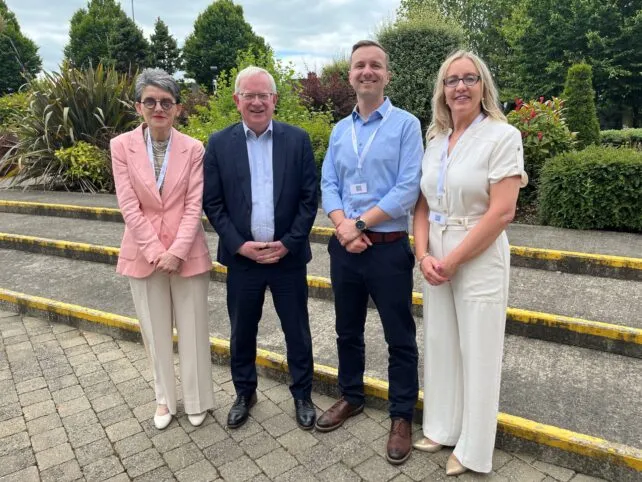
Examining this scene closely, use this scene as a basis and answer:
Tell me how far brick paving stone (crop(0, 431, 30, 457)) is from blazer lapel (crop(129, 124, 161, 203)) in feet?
5.58

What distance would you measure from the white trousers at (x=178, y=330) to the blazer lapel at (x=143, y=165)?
52cm

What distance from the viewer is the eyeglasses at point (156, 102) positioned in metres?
2.66

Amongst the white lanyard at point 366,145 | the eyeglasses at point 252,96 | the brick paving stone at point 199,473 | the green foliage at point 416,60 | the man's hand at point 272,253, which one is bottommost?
the brick paving stone at point 199,473

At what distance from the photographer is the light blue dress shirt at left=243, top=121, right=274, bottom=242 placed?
2.77m

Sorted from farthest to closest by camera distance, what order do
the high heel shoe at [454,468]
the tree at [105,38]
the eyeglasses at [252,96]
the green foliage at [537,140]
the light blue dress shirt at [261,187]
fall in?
the tree at [105,38] → the green foliage at [537,140] → the light blue dress shirt at [261,187] → the eyeglasses at [252,96] → the high heel shoe at [454,468]

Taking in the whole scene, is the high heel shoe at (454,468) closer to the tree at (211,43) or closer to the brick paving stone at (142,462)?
the brick paving stone at (142,462)

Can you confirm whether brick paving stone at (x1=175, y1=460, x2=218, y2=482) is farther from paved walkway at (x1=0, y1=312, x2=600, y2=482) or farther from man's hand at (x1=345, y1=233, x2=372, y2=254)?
man's hand at (x1=345, y1=233, x2=372, y2=254)

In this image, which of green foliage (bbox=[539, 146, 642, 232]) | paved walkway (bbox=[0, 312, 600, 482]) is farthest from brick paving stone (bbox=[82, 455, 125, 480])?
green foliage (bbox=[539, 146, 642, 232])

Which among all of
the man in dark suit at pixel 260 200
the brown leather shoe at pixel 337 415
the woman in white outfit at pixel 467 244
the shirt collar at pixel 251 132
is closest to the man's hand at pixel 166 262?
the man in dark suit at pixel 260 200

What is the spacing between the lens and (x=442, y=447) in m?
2.68

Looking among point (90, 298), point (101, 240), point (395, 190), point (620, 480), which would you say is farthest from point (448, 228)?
point (101, 240)

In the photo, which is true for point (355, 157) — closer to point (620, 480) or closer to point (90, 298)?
point (620, 480)

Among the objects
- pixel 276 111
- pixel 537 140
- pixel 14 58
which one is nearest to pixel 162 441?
pixel 537 140

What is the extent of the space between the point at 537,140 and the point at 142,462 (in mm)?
6054
